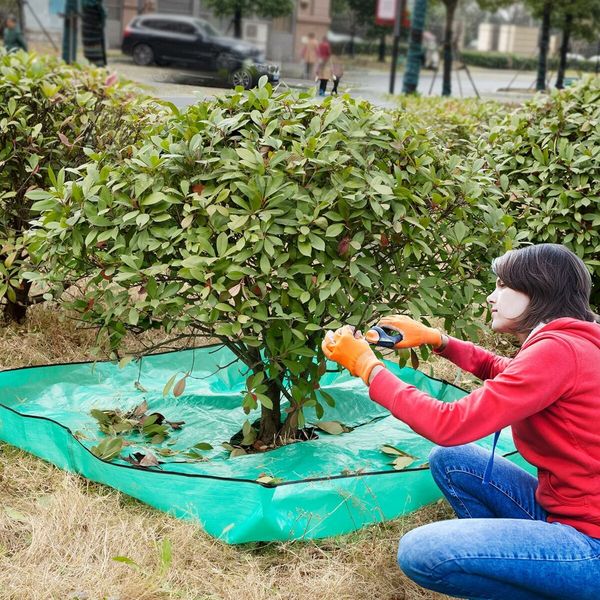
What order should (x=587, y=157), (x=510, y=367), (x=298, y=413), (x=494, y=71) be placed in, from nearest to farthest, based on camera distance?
(x=510, y=367), (x=298, y=413), (x=587, y=157), (x=494, y=71)

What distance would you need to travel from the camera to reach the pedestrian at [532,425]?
215 cm

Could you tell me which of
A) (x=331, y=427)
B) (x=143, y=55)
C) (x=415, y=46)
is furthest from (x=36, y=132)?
(x=415, y=46)

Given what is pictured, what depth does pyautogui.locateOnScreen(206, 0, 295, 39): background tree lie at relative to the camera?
68.5 ft

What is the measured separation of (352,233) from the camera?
9.51ft

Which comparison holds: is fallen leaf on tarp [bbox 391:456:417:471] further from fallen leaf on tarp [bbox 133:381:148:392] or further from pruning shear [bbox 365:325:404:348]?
fallen leaf on tarp [bbox 133:381:148:392]

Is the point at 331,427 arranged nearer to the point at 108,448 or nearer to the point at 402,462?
the point at 402,462

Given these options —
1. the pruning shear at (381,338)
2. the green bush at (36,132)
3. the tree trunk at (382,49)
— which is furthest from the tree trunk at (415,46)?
the pruning shear at (381,338)

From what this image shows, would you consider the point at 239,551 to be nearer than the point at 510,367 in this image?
No

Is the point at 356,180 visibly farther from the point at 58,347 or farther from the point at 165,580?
the point at 58,347

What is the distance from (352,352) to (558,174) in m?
2.22

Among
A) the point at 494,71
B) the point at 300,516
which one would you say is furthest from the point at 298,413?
the point at 494,71

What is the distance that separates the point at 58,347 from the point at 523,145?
7.86 ft

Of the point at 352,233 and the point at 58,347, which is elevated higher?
the point at 352,233

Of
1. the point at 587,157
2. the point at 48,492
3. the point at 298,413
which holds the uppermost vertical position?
the point at 587,157
